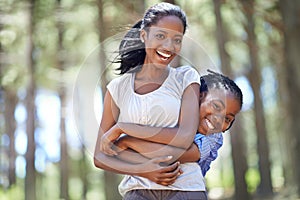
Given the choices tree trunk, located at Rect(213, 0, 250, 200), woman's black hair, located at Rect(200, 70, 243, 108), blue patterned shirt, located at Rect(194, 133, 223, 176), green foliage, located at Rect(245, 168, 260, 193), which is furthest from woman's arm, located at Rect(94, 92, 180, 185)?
green foliage, located at Rect(245, 168, 260, 193)

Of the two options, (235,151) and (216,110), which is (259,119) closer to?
(235,151)

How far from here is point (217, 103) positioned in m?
2.54

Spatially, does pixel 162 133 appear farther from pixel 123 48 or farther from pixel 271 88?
pixel 271 88

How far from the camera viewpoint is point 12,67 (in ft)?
52.8

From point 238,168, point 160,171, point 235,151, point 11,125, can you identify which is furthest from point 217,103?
point 11,125

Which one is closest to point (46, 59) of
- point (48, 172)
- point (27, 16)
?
point (27, 16)

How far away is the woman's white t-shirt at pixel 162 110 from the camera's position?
8.08 feet

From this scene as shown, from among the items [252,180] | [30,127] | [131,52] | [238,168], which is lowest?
[252,180]

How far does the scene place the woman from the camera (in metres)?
2.44

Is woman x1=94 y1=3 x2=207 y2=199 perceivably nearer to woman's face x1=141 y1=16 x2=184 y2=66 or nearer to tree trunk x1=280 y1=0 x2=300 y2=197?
woman's face x1=141 y1=16 x2=184 y2=66

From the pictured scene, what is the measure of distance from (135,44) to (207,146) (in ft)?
1.92

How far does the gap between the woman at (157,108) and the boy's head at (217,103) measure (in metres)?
0.06

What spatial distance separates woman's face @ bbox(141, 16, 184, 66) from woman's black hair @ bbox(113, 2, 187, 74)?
0.20 feet

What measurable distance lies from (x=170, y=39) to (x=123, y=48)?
0.30 m
